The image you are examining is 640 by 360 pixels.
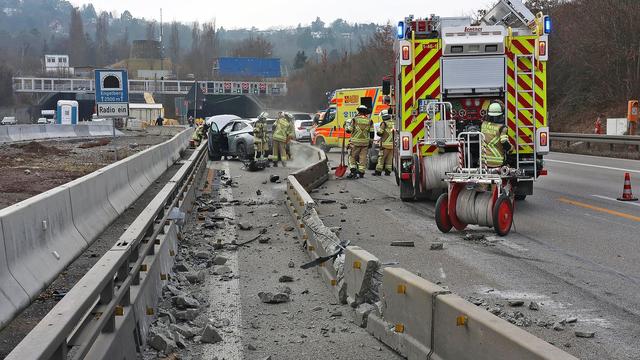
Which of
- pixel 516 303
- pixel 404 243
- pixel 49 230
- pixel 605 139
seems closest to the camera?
pixel 516 303

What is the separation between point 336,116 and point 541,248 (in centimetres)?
2697

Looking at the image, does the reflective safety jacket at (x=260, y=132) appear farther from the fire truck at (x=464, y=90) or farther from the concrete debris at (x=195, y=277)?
the concrete debris at (x=195, y=277)

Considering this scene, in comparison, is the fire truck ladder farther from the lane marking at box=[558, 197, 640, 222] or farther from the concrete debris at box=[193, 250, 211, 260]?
the concrete debris at box=[193, 250, 211, 260]

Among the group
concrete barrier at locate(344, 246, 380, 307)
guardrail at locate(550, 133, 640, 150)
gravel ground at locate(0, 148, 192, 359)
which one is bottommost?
gravel ground at locate(0, 148, 192, 359)

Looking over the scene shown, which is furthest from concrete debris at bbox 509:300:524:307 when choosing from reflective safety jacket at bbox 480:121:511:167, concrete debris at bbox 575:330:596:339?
reflective safety jacket at bbox 480:121:511:167

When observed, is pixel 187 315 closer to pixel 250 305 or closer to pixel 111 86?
pixel 250 305

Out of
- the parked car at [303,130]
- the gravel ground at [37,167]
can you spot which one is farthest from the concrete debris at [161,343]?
the parked car at [303,130]

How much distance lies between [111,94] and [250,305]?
1571cm

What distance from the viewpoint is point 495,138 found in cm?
1291

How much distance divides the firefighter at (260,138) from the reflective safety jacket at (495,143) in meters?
15.4

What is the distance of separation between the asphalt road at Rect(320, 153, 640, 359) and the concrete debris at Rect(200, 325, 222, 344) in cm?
239

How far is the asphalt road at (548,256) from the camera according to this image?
7.18m

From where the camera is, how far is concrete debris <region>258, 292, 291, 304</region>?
7996mm

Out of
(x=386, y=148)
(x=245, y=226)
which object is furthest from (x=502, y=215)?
(x=386, y=148)
